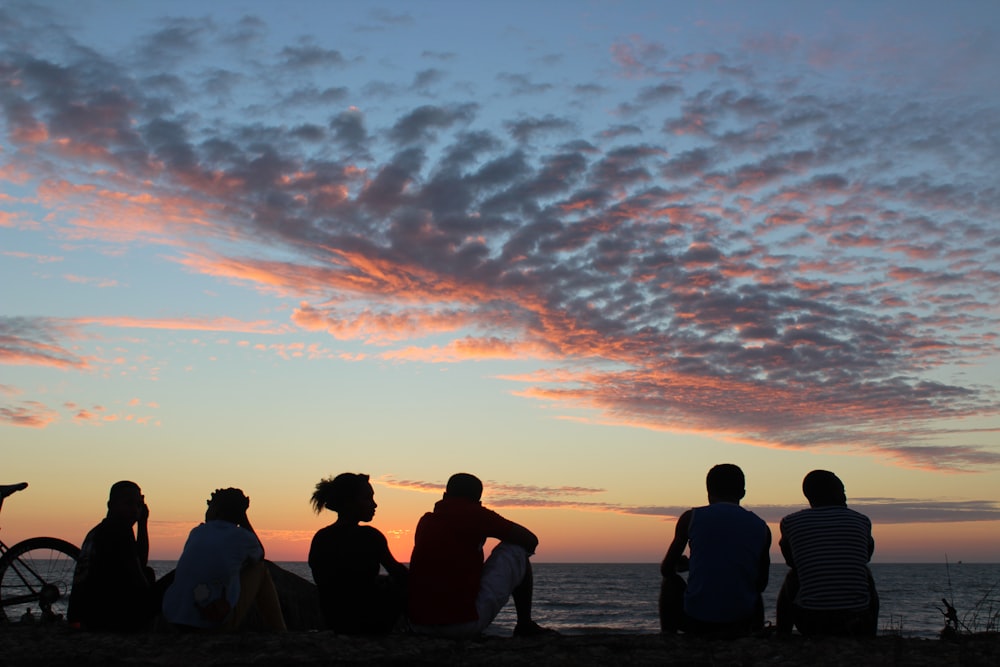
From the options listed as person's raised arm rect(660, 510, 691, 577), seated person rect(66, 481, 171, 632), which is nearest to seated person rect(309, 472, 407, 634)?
seated person rect(66, 481, 171, 632)

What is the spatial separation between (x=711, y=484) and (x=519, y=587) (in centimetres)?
158

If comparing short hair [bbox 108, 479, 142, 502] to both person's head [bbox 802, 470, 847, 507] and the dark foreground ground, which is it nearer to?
the dark foreground ground

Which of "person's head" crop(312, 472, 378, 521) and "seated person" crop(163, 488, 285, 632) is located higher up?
"person's head" crop(312, 472, 378, 521)

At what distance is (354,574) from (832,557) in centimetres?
327

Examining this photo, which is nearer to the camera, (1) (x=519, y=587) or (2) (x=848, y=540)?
(2) (x=848, y=540)

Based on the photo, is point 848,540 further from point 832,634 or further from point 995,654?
point 995,654

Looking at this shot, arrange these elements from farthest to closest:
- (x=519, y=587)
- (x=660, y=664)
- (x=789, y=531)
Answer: (x=519, y=587) → (x=789, y=531) → (x=660, y=664)

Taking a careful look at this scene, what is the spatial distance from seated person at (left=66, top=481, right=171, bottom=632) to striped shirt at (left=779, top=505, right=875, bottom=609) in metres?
4.71

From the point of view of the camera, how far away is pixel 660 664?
4.70 m

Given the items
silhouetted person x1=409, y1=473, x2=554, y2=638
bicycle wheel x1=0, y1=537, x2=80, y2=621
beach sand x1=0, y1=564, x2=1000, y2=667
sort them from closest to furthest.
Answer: beach sand x1=0, y1=564, x2=1000, y2=667 < silhouetted person x1=409, y1=473, x2=554, y2=638 < bicycle wheel x1=0, y1=537, x2=80, y2=621

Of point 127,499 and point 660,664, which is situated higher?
point 127,499

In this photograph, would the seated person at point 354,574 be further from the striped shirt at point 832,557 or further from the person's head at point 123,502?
the striped shirt at point 832,557

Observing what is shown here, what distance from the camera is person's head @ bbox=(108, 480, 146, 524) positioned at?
6.36m

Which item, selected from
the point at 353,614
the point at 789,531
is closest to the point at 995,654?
the point at 789,531
